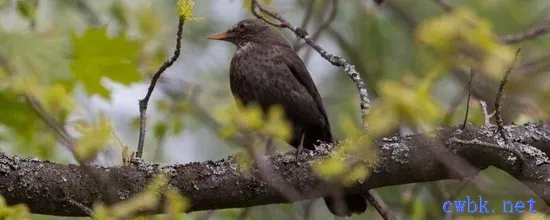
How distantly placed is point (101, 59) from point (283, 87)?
1.06 metres

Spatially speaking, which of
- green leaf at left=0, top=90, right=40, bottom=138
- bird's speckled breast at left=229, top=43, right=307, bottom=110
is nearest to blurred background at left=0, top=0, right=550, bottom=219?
green leaf at left=0, top=90, right=40, bottom=138

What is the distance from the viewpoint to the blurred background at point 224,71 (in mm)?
2145

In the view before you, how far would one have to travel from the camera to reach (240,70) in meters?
4.39

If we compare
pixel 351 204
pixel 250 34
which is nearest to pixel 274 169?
pixel 351 204

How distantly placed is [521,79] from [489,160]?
1.05 meters

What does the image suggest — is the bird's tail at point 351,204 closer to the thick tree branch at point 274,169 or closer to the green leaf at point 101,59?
the thick tree branch at point 274,169

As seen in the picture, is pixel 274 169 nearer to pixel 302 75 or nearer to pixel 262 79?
pixel 262 79

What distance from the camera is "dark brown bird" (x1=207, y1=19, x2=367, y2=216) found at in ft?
14.2

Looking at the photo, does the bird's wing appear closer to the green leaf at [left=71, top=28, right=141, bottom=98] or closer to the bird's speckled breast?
the bird's speckled breast

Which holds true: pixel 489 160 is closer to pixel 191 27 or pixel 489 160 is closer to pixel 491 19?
pixel 491 19

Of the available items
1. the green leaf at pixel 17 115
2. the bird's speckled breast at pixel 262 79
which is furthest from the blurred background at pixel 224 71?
the bird's speckled breast at pixel 262 79

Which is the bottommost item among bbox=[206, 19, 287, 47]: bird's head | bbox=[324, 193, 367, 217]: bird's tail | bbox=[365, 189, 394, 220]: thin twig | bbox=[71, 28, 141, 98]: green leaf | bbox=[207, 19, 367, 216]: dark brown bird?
bbox=[365, 189, 394, 220]: thin twig

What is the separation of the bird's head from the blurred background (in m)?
0.18

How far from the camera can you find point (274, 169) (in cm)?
300
